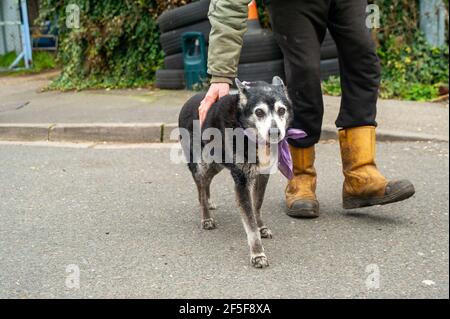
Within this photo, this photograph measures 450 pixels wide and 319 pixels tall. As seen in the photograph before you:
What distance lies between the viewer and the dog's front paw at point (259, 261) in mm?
3262

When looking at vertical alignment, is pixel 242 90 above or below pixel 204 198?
above

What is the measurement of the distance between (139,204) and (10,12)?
34.0 feet

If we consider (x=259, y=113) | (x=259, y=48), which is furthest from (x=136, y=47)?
(x=259, y=113)

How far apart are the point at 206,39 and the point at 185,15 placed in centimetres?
43

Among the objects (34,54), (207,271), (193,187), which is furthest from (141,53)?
(207,271)

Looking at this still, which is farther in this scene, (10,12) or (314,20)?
(10,12)

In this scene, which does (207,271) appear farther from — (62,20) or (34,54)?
(34,54)

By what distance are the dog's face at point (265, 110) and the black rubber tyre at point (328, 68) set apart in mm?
5234

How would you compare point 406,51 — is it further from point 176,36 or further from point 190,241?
point 190,241

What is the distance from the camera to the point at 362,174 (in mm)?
3869

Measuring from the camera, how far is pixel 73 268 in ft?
10.8

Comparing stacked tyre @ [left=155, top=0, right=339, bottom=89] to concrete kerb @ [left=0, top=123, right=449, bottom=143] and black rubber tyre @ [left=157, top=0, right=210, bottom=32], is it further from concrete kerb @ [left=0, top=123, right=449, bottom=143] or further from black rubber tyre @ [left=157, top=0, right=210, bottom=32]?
concrete kerb @ [left=0, top=123, right=449, bottom=143]

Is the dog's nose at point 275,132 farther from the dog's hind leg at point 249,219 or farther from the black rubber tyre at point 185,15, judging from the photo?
the black rubber tyre at point 185,15
